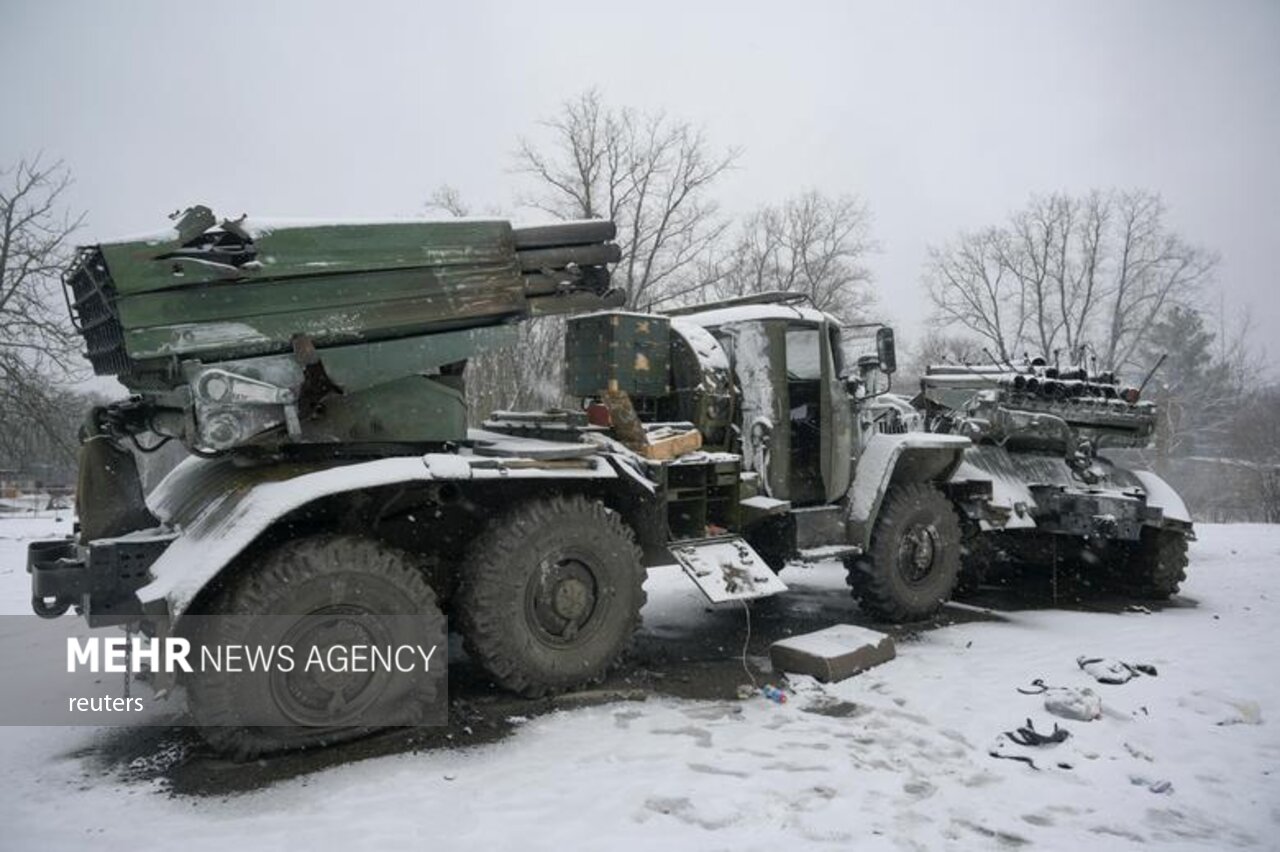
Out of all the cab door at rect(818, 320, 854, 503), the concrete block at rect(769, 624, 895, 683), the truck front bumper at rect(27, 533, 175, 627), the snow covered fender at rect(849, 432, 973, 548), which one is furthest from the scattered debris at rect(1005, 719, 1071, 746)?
the truck front bumper at rect(27, 533, 175, 627)

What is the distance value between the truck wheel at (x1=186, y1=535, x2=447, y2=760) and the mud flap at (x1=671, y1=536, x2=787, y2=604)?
6.18 feet

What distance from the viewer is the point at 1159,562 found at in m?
8.48

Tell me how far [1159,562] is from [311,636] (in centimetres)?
841

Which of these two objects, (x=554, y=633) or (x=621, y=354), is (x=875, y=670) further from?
(x=621, y=354)

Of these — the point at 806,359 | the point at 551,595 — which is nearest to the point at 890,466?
the point at 806,359

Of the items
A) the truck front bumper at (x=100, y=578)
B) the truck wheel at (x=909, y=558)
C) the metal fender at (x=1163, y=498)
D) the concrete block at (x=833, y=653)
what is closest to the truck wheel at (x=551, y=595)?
the concrete block at (x=833, y=653)

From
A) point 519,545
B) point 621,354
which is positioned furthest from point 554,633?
point 621,354

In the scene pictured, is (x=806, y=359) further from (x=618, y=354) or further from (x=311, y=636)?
(x=311, y=636)

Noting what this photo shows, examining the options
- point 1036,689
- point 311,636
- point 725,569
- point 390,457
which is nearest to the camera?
point 311,636

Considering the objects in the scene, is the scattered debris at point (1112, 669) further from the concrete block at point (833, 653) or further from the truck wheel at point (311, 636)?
the truck wheel at point (311, 636)

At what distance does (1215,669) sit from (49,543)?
25.1 feet

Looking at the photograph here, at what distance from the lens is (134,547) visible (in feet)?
14.0

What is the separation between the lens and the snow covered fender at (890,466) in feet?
22.8

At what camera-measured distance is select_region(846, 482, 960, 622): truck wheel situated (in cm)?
709
